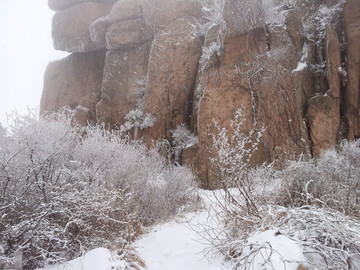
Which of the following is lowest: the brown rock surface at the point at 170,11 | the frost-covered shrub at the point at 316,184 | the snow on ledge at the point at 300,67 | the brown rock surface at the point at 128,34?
the frost-covered shrub at the point at 316,184

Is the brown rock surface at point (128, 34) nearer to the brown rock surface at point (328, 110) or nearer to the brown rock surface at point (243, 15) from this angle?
the brown rock surface at point (243, 15)

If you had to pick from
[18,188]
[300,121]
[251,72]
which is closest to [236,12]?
[251,72]

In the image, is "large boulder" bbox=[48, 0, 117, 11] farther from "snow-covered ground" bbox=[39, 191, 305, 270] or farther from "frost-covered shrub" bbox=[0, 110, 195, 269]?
"snow-covered ground" bbox=[39, 191, 305, 270]

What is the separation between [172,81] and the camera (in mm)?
13656

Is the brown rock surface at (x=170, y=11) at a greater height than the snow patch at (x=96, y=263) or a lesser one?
greater

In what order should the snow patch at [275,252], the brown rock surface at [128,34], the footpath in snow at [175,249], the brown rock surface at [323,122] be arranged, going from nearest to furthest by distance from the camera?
the snow patch at [275,252] → the footpath in snow at [175,249] → the brown rock surface at [323,122] → the brown rock surface at [128,34]

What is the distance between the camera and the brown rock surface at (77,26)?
17625 millimetres

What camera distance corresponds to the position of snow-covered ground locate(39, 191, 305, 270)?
7.22 feet

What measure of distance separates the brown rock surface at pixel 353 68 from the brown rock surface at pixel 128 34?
372 inches

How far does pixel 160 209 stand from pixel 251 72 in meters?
7.37

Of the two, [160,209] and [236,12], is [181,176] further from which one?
[236,12]

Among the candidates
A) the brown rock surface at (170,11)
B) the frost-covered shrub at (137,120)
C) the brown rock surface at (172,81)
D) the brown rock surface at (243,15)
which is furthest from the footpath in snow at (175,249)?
the brown rock surface at (170,11)

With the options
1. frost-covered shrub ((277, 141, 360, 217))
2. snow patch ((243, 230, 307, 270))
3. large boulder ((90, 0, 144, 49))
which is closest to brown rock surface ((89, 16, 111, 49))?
large boulder ((90, 0, 144, 49))

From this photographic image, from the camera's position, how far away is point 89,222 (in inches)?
156
